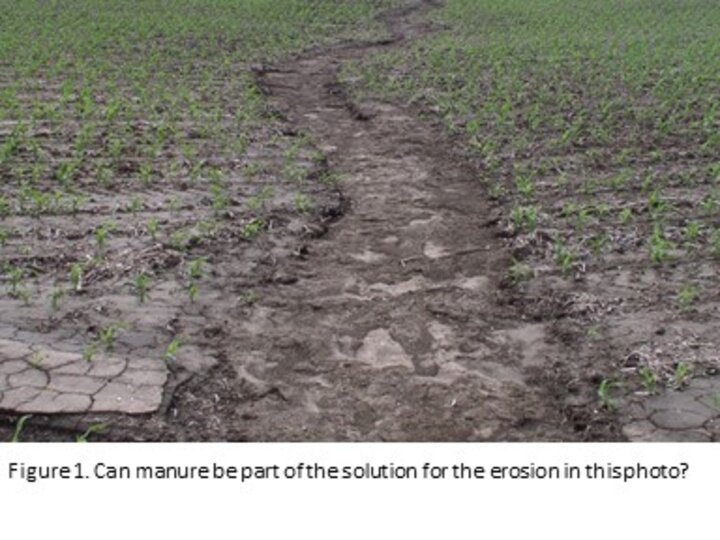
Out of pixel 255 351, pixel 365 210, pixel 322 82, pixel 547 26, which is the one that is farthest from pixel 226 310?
pixel 547 26

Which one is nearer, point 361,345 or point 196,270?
point 361,345

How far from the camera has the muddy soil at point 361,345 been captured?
454 centimetres

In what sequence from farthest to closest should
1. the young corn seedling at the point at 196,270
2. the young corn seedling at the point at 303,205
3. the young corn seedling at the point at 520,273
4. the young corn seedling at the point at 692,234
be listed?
the young corn seedling at the point at 303,205 < the young corn seedling at the point at 692,234 < the young corn seedling at the point at 520,273 < the young corn seedling at the point at 196,270

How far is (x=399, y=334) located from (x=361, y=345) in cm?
30

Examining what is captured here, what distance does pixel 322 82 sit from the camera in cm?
1419

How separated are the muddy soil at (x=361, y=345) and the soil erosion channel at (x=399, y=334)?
0.01 metres

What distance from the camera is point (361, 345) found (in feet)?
18.0

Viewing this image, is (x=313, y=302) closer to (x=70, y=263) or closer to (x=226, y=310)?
(x=226, y=310)

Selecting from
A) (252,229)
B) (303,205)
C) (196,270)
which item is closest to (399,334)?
(196,270)

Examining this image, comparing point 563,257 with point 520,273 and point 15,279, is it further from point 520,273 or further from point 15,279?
point 15,279

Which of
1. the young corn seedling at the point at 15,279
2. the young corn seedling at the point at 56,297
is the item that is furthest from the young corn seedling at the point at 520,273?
the young corn seedling at the point at 15,279

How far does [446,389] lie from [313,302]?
4.72 ft

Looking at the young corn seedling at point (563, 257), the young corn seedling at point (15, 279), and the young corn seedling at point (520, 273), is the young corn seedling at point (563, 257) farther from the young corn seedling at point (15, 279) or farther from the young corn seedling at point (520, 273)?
the young corn seedling at point (15, 279)

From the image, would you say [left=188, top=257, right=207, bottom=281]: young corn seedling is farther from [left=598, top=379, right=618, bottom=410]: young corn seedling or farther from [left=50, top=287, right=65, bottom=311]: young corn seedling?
[left=598, top=379, right=618, bottom=410]: young corn seedling
